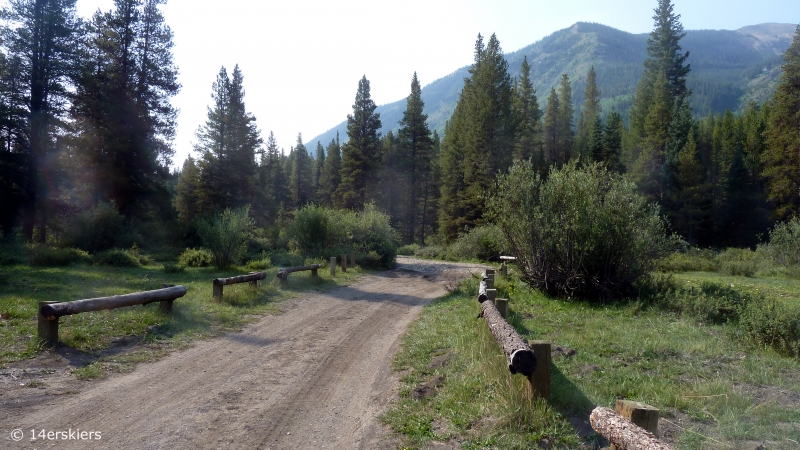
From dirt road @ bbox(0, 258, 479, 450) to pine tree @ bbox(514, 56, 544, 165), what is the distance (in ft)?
127

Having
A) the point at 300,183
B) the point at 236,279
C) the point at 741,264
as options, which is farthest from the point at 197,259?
the point at 300,183

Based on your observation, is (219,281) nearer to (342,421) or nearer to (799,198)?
(342,421)

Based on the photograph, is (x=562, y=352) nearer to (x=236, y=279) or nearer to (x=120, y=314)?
(x=120, y=314)

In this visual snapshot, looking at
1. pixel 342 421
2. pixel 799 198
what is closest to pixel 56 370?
pixel 342 421

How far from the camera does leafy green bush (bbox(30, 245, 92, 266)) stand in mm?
17859

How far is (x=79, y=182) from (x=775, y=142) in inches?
2007

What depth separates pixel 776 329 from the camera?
734 centimetres

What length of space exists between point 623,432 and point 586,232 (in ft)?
30.6

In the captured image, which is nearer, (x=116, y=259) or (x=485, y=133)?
(x=116, y=259)

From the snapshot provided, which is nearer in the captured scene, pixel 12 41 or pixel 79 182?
pixel 12 41

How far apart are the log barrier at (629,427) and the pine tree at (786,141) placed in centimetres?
4064

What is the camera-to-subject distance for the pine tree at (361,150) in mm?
46375

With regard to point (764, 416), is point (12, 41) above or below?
above

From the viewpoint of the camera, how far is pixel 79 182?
2678 cm
